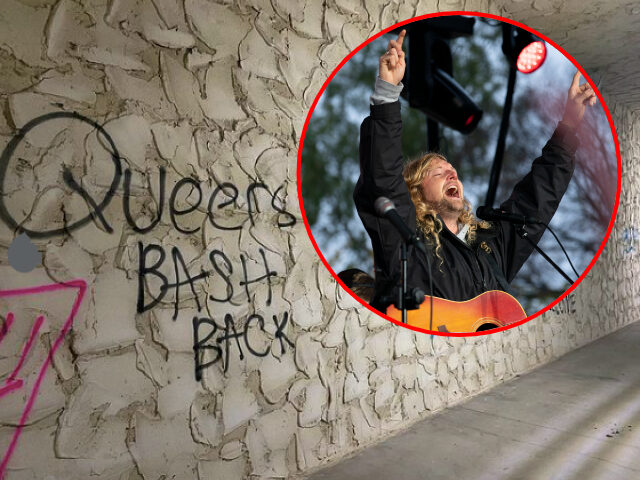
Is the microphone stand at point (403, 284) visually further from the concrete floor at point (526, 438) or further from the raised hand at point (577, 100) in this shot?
the concrete floor at point (526, 438)

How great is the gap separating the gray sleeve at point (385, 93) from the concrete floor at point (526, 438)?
106 cm

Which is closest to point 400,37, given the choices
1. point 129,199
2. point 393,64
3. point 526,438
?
point 393,64

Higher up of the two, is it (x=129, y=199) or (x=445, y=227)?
(x=129, y=199)

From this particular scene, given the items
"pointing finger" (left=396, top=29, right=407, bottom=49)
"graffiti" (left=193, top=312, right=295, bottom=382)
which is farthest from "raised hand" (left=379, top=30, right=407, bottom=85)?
"graffiti" (left=193, top=312, right=295, bottom=382)

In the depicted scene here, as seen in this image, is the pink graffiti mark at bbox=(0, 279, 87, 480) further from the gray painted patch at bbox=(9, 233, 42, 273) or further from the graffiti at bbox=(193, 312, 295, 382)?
the graffiti at bbox=(193, 312, 295, 382)

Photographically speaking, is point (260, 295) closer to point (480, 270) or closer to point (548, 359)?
point (480, 270)

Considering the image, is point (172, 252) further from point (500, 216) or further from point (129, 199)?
point (500, 216)

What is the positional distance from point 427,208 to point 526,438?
1285 mm

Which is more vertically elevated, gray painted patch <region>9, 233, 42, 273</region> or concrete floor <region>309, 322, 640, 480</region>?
gray painted patch <region>9, 233, 42, 273</region>

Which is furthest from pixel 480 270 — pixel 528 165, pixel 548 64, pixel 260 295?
pixel 260 295

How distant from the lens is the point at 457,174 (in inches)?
18.5

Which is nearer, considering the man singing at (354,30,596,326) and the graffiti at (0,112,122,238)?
the man singing at (354,30,596,326)

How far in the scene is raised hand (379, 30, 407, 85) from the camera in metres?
0.48

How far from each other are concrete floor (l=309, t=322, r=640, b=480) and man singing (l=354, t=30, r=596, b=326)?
924 millimetres
